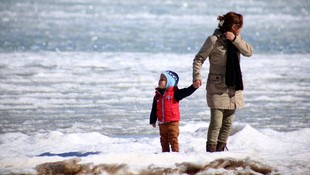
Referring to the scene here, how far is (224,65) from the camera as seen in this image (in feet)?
12.9

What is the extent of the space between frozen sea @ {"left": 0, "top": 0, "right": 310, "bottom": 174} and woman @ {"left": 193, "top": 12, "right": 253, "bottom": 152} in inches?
18.7

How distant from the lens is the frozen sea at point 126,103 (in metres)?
3.92

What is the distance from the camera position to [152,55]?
12812mm

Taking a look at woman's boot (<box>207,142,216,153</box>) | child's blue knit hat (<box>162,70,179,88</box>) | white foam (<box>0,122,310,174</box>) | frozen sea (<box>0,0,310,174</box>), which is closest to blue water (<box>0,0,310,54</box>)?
frozen sea (<box>0,0,310,174</box>)

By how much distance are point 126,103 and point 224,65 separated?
3.56m

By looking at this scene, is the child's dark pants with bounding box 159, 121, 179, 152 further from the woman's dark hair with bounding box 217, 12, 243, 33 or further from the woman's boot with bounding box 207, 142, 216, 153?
the woman's dark hair with bounding box 217, 12, 243, 33

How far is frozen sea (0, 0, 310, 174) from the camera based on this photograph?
154 inches

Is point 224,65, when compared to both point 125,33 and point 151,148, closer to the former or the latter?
point 151,148

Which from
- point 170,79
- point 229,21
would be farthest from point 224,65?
point 170,79

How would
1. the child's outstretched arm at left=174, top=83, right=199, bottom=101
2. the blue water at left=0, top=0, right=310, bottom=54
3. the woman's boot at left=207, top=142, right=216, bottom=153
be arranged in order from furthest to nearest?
the blue water at left=0, top=0, right=310, bottom=54 → the woman's boot at left=207, top=142, right=216, bottom=153 → the child's outstretched arm at left=174, top=83, right=199, bottom=101

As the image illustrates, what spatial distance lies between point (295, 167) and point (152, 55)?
9.44m

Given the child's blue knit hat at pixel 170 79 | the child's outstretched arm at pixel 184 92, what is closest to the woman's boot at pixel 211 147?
the child's outstretched arm at pixel 184 92

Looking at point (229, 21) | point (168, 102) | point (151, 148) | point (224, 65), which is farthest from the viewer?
point (151, 148)

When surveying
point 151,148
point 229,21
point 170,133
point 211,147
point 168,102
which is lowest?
point 151,148
